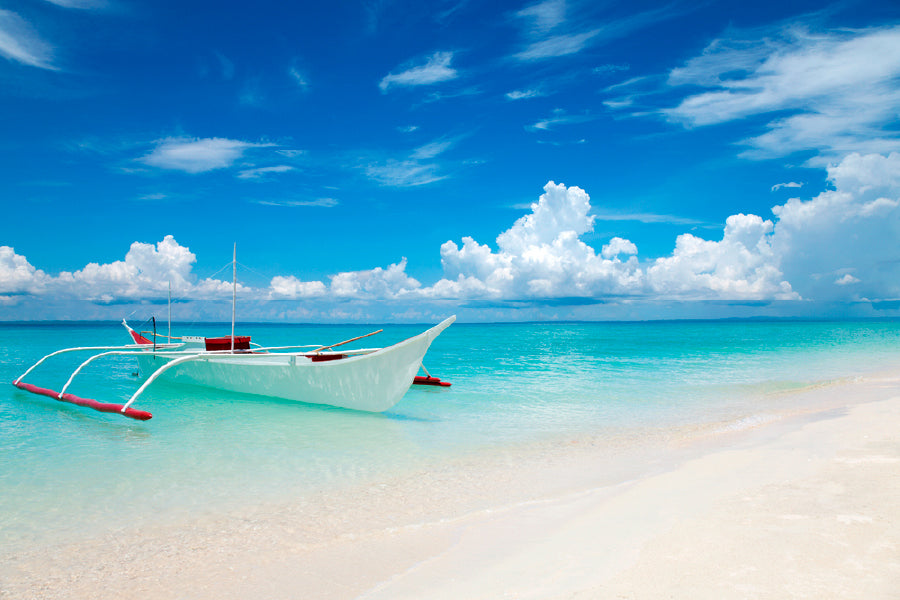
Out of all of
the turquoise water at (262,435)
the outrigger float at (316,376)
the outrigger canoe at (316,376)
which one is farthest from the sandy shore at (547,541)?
the outrigger float at (316,376)

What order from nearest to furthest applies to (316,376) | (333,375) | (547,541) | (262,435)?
(547,541) < (262,435) < (333,375) < (316,376)

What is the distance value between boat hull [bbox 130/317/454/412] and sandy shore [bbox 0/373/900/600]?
399cm

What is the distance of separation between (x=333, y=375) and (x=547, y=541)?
822cm

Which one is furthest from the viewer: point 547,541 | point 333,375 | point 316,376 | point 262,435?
point 316,376

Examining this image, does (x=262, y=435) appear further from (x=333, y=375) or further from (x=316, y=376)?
(x=316, y=376)

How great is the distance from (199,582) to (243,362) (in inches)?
412

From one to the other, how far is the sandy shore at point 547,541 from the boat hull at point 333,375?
13.1ft

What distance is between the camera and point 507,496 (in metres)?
5.97

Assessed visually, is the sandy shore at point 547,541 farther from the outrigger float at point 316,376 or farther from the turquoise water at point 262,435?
the outrigger float at point 316,376

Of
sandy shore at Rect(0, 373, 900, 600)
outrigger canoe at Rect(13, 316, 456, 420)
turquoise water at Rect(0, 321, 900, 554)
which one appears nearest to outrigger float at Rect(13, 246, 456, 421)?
outrigger canoe at Rect(13, 316, 456, 420)

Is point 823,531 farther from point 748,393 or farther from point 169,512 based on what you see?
point 748,393

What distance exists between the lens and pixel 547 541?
452 centimetres

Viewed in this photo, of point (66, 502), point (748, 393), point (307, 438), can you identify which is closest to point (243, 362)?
point (307, 438)

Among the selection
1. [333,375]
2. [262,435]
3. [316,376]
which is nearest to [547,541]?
[262,435]
